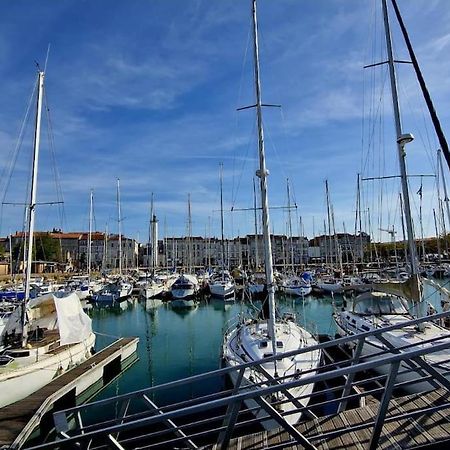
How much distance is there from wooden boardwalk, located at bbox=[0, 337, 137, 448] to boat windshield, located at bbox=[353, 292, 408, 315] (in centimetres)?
1490

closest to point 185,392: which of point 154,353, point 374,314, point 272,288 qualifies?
point 272,288

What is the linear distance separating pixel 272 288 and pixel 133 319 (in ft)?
97.5

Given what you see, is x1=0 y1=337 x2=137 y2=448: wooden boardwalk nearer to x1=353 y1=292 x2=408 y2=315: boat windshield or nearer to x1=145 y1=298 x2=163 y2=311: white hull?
x1=353 y1=292 x2=408 y2=315: boat windshield

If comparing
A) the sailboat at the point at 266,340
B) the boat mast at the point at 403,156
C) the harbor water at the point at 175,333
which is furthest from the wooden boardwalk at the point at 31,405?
the boat mast at the point at 403,156

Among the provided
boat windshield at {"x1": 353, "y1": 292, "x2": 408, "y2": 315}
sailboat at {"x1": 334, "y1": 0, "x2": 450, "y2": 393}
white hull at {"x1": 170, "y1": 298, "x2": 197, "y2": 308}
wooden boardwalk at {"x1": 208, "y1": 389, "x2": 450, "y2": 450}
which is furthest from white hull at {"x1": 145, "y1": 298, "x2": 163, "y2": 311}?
wooden boardwalk at {"x1": 208, "y1": 389, "x2": 450, "y2": 450}

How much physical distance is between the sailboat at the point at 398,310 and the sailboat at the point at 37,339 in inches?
522

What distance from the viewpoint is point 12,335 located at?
62.2 ft

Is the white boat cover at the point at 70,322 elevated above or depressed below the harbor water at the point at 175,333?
above

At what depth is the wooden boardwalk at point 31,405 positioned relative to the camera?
11.4 meters

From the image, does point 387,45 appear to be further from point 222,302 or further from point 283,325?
point 222,302

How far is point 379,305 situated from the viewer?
21.3m

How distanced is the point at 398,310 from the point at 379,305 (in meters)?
1.09

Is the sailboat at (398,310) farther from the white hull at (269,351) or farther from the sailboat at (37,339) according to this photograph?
the sailboat at (37,339)

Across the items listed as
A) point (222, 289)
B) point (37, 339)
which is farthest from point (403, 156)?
point (222, 289)
